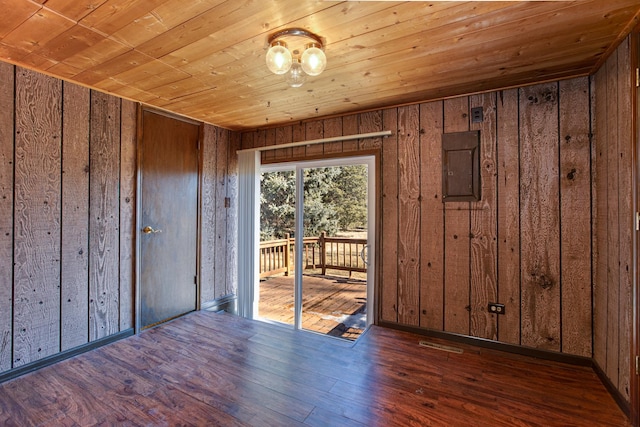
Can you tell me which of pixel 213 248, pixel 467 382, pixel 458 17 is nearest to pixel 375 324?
pixel 467 382

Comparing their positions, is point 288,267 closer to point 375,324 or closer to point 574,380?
point 375,324

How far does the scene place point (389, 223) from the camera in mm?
3039

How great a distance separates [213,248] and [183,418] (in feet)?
7.45

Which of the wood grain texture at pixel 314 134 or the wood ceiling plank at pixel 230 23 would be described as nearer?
the wood ceiling plank at pixel 230 23

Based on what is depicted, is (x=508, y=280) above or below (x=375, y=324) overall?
above

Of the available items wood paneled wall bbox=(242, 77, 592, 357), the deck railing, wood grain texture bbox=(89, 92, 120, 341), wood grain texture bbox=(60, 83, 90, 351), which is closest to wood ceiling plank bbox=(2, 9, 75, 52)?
wood grain texture bbox=(60, 83, 90, 351)

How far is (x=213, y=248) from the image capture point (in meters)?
3.79

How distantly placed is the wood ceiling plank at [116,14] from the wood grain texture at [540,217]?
9.07ft

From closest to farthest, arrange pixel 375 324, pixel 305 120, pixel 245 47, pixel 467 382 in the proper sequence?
pixel 245 47 → pixel 467 382 → pixel 375 324 → pixel 305 120

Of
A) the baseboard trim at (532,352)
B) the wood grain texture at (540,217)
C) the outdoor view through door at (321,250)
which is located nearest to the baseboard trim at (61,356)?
the outdoor view through door at (321,250)

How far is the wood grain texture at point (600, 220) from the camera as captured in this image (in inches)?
81.0

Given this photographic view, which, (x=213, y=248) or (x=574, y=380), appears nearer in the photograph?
(x=574, y=380)

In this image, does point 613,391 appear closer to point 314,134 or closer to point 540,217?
point 540,217

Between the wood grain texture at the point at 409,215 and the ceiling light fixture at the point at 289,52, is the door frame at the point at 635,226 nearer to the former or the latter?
the wood grain texture at the point at 409,215
